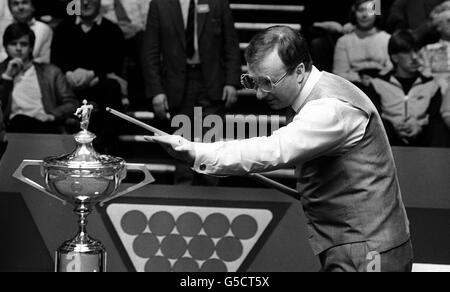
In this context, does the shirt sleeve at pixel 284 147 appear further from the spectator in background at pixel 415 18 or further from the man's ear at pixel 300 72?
the spectator in background at pixel 415 18

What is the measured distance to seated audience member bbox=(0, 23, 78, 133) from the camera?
5641 millimetres

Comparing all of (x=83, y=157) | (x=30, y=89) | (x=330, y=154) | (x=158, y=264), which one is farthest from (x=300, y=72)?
(x=30, y=89)

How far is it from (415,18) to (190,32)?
4.25 feet

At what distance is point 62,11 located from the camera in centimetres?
565

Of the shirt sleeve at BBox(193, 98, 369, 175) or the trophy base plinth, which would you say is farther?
the trophy base plinth

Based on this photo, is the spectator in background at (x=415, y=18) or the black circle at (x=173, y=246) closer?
the spectator in background at (x=415, y=18)

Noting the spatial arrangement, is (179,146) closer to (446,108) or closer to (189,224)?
(189,224)

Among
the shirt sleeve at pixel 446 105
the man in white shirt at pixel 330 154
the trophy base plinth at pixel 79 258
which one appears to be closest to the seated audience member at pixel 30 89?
the trophy base plinth at pixel 79 258

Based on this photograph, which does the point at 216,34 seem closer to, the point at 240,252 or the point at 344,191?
the point at 240,252

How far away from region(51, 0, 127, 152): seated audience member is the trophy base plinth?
1.93m

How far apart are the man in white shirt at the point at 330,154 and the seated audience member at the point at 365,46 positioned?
207cm

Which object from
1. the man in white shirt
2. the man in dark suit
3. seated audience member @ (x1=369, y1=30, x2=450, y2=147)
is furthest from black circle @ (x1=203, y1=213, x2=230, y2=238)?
the man in white shirt

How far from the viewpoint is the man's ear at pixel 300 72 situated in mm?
3479

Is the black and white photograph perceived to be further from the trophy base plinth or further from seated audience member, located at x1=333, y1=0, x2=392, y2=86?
the trophy base plinth
